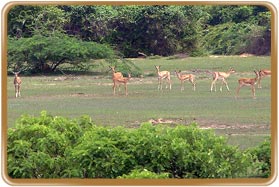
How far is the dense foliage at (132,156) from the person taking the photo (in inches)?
242

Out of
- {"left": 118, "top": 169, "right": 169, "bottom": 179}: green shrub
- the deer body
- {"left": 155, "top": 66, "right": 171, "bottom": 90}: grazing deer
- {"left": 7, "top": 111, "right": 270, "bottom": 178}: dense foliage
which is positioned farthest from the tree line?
{"left": 118, "top": 169, "right": 169, "bottom": 179}: green shrub

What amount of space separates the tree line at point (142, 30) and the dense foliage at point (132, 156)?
3.35 m

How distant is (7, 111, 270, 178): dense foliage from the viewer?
242 inches

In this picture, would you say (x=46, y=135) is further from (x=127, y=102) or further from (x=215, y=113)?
(x=127, y=102)

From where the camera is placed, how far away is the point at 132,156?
6.17 meters

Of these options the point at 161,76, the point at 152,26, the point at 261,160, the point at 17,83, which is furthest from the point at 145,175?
the point at 152,26

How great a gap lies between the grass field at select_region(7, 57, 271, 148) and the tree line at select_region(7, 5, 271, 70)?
0.28 meters

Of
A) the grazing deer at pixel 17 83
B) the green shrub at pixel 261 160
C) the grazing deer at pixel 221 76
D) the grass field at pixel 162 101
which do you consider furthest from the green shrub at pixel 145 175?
the grazing deer at pixel 221 76

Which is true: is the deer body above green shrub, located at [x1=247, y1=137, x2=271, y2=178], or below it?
above

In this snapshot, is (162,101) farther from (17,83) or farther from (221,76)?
(17,83)

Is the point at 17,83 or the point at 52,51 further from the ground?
the point at 52,51

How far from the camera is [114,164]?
241 inches

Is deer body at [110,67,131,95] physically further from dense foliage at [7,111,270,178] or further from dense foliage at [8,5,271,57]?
dense foliage at [7,111,270,178]

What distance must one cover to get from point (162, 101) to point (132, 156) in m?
4.43
